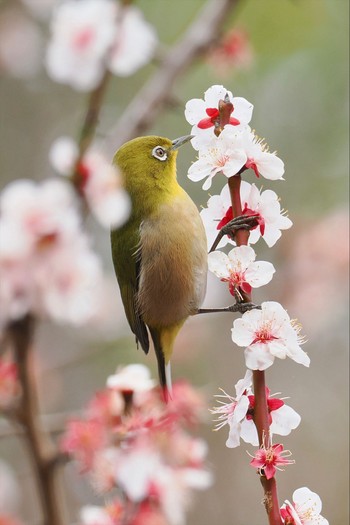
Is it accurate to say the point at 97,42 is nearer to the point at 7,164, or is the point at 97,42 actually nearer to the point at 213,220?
the point at 213,220

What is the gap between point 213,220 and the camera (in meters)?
1.84

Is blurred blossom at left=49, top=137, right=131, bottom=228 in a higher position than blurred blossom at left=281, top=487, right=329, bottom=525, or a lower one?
higher

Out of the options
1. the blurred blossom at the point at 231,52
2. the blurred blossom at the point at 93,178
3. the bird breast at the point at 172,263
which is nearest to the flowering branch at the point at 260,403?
the blurred blossom at the point at 93,178

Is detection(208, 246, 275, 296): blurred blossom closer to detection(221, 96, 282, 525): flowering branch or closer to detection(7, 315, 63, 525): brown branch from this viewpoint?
detection(221, 96, 282, 525): flowering branch

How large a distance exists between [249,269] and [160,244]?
150 cm

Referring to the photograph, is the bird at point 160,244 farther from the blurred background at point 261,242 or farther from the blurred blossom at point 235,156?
the blurred background at point 261,242

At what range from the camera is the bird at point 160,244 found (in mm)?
3039

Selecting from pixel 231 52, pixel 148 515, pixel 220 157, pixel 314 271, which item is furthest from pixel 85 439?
pixel 314 271

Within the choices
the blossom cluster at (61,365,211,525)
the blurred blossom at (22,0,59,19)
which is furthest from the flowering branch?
the blurred blossom at (22,0,59,19)

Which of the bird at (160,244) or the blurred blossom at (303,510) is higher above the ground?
the bird at (160,244)

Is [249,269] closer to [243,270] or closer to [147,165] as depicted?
[243,270]

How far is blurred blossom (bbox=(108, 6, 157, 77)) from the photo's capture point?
3.85 m

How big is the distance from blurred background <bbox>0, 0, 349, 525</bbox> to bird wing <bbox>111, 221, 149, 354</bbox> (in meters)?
1.85

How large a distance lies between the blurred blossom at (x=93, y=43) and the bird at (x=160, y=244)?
2.47 ft
